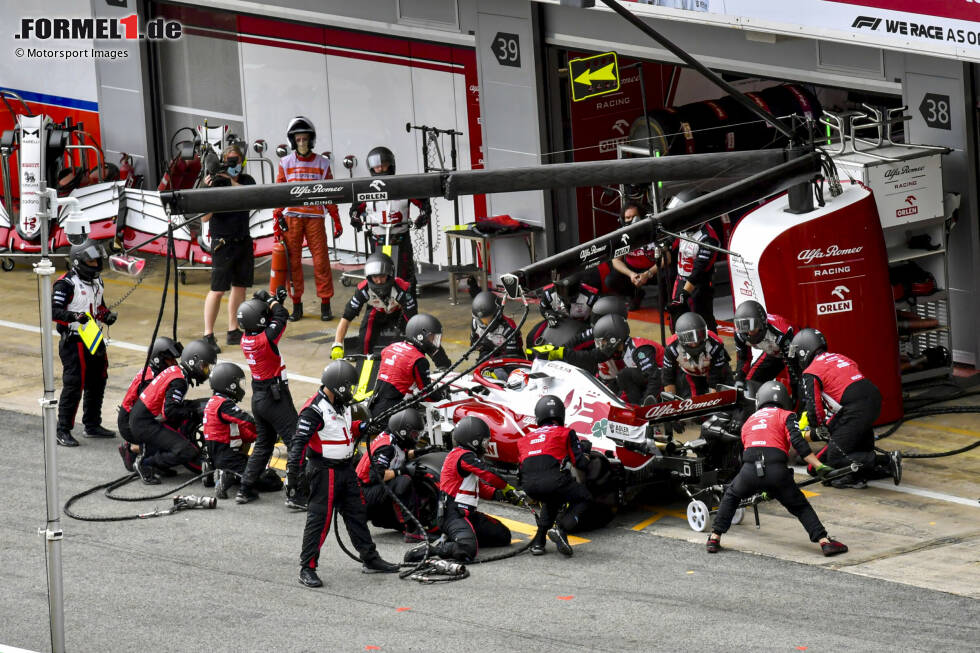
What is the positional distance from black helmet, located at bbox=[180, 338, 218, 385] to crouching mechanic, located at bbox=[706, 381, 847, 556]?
200 inches

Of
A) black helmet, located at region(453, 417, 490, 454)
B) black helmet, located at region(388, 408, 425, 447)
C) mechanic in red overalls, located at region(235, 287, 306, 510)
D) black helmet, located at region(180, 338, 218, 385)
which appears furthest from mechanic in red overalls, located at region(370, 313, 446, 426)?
black helmet, located at region(453, 417, 490, 454)

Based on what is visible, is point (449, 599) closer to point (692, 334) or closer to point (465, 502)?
point (465, 502)

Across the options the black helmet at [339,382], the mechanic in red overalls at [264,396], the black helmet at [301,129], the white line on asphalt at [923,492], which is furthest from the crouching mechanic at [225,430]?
the black helmet at [301,129]

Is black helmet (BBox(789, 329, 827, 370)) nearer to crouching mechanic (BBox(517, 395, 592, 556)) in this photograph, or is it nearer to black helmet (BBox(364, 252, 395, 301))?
crouching mechanic (BBox(517, 395, 592, 556))

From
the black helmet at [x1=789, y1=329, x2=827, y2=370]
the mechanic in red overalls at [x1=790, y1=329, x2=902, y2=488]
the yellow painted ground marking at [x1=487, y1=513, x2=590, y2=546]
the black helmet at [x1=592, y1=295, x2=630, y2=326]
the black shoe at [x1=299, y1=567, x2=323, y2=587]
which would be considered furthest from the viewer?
the black helmet at [x1=592, y1=295, x2=630, y2=326]

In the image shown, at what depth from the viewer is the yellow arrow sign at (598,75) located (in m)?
18.3

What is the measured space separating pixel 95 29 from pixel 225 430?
568 inches

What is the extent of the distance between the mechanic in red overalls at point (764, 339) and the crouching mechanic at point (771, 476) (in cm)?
171

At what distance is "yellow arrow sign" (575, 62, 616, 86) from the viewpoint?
18.3 m

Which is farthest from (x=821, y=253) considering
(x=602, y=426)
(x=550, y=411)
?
(x=550, y=411)

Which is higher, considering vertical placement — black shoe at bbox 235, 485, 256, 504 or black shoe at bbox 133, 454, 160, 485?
black shoe at bbox 133, 454, 160, 485

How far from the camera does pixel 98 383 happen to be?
15836mm

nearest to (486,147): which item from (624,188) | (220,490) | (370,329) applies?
(624,188)

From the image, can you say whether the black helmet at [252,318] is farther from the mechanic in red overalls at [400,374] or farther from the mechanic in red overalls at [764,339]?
the mechanic in red overalls at [764,339]
